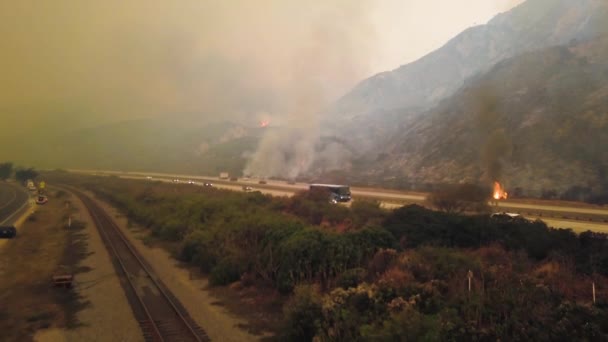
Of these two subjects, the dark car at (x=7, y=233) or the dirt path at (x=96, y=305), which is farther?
the dark car at (x=7, y=233)

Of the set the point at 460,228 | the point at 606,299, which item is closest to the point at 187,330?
the point at 606,299

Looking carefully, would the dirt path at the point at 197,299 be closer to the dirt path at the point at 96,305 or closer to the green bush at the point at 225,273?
the green bush at the point at 225,273

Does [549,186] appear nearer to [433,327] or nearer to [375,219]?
[375,219]

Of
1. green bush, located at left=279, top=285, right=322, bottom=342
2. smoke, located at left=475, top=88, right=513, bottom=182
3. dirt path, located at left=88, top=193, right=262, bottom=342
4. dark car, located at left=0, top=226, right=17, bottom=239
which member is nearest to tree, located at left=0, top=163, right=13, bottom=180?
dark car, located at left=0, top=226, right=17, bottom=239

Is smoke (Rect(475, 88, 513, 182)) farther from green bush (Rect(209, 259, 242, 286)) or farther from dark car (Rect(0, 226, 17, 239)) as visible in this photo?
dark car (Rect(0, 226, 17, 239))

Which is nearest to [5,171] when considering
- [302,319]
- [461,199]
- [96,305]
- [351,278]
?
[96,305]

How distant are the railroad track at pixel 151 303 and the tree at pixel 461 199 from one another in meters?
21.3

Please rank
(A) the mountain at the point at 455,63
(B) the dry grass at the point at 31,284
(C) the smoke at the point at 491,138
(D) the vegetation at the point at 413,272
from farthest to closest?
(A) the mountain at the point at 455,63 < (C) the smoke at the point at 491,138 < (B) the dry grass at the point at 31,284 < (D) the vegetation at the point at 413,272

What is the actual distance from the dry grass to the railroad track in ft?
8.23

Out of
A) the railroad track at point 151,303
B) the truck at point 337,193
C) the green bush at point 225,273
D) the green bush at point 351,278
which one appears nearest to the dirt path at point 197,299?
the railroad track at point 151,303

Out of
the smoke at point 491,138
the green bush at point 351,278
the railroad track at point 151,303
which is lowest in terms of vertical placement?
the railroad track at point 151,303

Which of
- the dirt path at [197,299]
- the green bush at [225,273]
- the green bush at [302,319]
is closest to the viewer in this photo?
the green bush at [302,319]

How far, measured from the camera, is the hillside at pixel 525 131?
55562 millimetres

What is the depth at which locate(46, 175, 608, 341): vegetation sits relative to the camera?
30.0 ft
